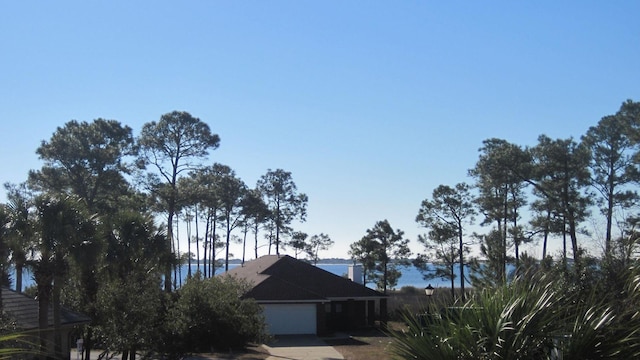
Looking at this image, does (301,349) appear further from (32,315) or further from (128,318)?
(32,315)

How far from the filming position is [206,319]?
21.2m

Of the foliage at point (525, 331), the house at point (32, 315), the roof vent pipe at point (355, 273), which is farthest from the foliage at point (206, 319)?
the roof vent pipe at point (355, 273)

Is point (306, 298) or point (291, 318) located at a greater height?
point (306, 298)

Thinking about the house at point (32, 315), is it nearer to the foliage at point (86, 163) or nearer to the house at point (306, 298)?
the house at point (306, 298)

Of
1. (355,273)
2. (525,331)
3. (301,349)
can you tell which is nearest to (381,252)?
(355,273)

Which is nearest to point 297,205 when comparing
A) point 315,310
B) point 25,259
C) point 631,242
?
point 315,310

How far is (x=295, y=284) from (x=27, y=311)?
811 inches

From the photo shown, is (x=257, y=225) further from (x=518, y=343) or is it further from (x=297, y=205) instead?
(x=518, y=343)

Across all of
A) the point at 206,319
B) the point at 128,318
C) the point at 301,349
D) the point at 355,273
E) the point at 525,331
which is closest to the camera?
the point at 525,331

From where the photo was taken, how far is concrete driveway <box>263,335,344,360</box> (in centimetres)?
2898

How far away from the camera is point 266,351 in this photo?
31562 millimetres

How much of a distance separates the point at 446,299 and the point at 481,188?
136 feet

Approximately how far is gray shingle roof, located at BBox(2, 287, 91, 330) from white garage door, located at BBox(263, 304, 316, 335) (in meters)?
15.9

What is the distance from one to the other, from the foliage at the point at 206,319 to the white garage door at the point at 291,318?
15111mm
